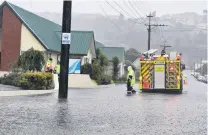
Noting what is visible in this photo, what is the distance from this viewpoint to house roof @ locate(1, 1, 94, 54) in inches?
1358

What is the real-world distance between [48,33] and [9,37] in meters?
4.65

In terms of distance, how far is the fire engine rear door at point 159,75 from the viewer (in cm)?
2341

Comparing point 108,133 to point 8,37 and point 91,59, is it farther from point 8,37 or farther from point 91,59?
point 91,59

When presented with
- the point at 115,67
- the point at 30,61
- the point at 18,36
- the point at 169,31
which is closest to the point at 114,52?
the point at 169,31

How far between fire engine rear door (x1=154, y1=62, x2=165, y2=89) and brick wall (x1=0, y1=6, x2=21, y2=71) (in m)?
15.5

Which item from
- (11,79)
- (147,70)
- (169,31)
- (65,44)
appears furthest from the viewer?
(169,31)

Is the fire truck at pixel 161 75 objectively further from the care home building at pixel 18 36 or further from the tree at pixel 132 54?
the tree at pixel 132 54

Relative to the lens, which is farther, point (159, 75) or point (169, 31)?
point (169, 31)

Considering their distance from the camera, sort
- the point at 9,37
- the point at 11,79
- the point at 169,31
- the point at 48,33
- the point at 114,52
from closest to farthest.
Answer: the point at 11,79, the point at 9,37, the point at 48,33, the point at 114,52, the point at 169,31

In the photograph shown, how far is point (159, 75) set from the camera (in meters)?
23.6

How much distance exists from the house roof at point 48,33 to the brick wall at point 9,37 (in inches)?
26.3

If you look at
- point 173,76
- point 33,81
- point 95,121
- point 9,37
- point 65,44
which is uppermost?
point 9,37

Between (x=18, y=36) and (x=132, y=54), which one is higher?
(x=132, y=54)

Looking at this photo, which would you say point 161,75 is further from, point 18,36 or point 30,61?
point 18,36
